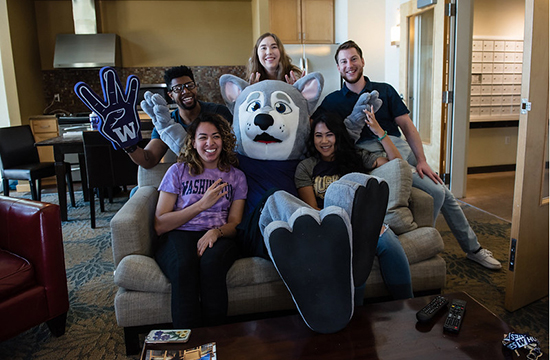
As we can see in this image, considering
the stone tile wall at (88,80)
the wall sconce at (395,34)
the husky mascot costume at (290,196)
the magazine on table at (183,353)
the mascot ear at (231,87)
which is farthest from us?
the stone tile wall at (88,80)

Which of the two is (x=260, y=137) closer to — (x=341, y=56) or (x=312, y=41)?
(x=341, y=56)

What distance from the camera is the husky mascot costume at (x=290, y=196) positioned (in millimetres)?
1288

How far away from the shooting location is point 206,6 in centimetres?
605

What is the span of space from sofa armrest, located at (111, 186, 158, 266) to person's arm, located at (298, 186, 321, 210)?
73 centimetres

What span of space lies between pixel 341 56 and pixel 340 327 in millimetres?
1500

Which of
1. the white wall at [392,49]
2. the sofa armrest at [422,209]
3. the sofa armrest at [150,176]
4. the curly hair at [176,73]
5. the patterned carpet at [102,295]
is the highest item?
the white wall at [392,49]

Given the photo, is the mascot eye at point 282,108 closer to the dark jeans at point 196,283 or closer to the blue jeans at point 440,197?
the blue jeans at point 440,197

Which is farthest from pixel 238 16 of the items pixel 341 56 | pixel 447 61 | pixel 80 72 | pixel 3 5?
pixel 341 56

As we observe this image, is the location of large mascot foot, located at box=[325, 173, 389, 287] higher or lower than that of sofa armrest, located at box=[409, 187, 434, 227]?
higher

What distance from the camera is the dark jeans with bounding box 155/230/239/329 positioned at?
162 centimetres

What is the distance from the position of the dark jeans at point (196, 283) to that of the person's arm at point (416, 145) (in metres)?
1.23

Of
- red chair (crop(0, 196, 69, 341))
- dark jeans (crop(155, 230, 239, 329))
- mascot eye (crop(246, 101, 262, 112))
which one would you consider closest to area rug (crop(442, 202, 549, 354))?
dark jeans (crop(155, 230, 239, 329))

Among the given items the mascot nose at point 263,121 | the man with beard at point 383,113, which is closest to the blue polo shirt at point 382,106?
the man with beard at point 383,113

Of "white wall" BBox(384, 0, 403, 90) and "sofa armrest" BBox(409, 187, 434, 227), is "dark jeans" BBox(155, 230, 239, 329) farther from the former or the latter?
"white wall" BBox(384, 0, 403, 90)
